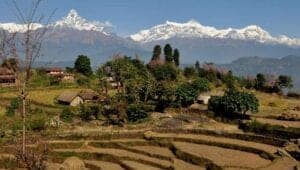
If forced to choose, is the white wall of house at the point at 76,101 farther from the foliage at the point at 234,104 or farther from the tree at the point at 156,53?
the tree at the point at 156,53

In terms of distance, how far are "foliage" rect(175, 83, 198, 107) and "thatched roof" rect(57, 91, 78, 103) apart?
20462mm

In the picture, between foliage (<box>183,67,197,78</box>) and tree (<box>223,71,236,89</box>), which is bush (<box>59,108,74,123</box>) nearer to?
tree (<box>223,71,236,89</box>)

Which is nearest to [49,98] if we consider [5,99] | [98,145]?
[5,99]

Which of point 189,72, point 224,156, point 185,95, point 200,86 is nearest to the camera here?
point 224,156

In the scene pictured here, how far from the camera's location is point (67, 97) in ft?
319

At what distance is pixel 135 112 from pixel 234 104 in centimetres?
1493

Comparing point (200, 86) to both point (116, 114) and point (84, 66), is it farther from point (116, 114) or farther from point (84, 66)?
point (84, 66)

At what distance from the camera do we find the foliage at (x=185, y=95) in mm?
88312

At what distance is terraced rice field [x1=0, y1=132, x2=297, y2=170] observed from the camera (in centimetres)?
5347

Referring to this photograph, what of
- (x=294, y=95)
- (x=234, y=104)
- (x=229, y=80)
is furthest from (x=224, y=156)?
(x=229, y=80)

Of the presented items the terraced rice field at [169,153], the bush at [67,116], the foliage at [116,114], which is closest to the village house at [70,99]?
the foliage at [116,114]

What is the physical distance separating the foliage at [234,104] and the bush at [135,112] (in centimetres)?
1198

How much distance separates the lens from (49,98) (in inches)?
3957

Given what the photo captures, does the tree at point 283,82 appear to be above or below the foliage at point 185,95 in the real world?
above
